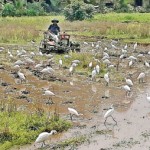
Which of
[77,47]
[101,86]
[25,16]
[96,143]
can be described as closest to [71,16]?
[25,16]

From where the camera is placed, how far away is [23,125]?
12016mm

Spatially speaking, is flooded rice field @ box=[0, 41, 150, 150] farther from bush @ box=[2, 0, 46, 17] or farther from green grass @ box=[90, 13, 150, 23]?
bush @ box=[2, 0, 46, 17]

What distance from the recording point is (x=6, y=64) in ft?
73.3

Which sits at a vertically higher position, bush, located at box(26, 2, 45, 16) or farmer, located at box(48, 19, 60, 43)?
farmer, located at box(48, 19, 60, 43)

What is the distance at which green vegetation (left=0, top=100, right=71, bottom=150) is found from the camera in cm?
1116

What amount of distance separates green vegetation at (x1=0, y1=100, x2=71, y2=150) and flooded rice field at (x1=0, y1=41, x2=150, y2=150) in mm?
274

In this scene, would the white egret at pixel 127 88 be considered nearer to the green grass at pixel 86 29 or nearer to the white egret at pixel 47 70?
the white egret at pixel 47 70

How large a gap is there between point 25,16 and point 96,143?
1536 inches

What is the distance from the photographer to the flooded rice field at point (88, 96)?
11914mm

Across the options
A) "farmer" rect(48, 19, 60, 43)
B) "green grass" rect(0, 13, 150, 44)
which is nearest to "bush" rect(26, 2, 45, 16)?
"green grass" rect(0, 13, 150, 44)

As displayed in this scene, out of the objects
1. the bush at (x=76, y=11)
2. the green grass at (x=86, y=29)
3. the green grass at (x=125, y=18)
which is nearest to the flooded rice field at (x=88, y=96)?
the green grass at (x=86, y=29)

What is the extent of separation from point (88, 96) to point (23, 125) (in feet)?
15.4

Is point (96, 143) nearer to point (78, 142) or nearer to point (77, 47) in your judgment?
point (78, 142)

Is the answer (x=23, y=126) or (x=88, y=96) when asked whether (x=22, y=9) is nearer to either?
(x=88, y=96)
